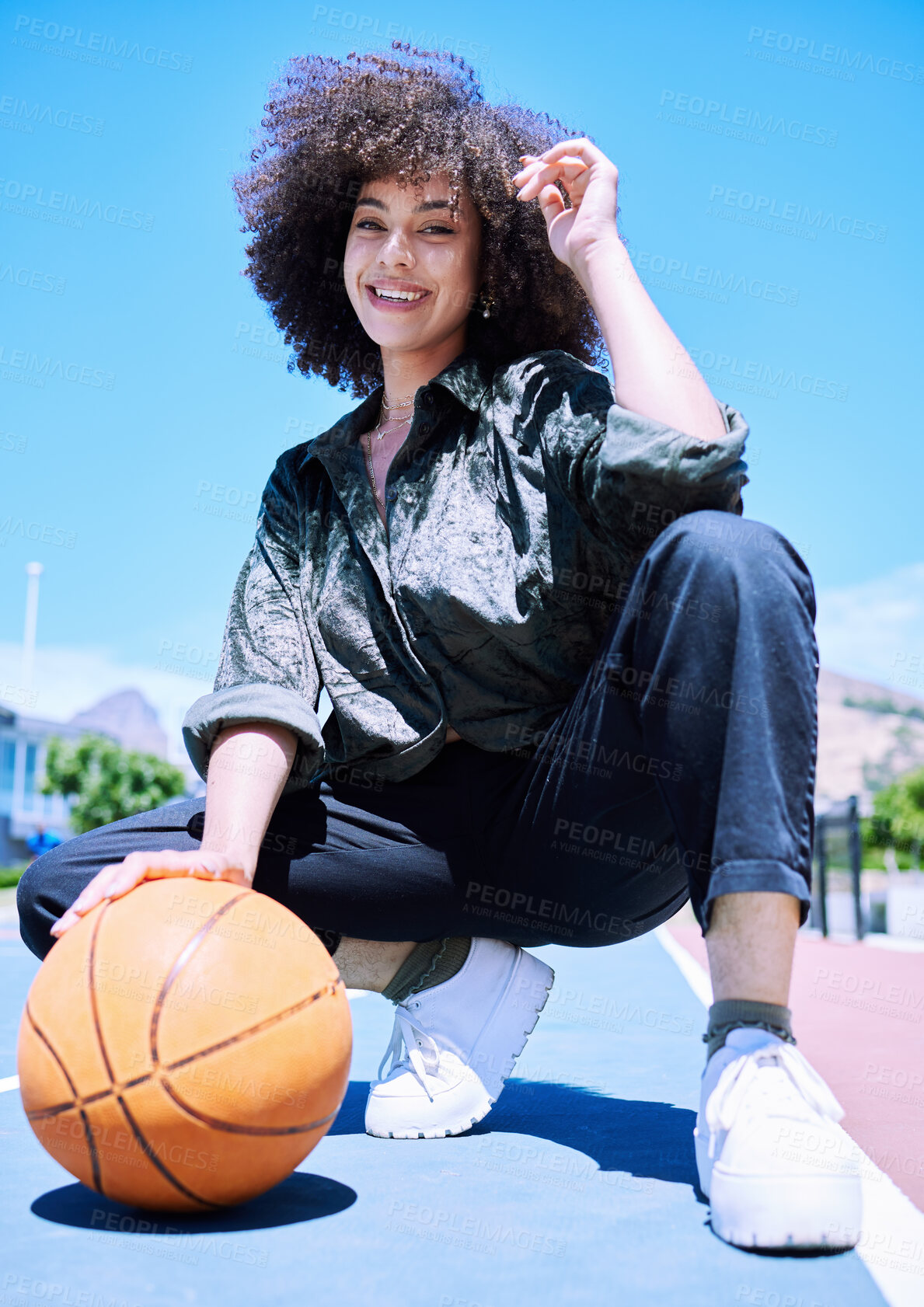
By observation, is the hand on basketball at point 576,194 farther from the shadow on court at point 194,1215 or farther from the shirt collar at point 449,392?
the shadow on court at point 194,1215

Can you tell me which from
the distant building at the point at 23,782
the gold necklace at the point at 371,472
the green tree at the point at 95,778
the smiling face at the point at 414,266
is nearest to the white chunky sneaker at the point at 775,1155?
the gold necklace at the point at 371,472

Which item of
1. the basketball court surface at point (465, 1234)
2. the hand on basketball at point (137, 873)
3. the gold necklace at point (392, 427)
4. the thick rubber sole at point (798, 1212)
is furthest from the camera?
the gold necklace at point (392, 427)

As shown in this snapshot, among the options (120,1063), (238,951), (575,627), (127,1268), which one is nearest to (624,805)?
(575,627)

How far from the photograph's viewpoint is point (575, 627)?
101 inches

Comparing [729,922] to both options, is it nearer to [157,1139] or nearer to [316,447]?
[157,1139]

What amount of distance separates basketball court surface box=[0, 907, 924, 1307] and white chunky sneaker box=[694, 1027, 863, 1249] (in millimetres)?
45

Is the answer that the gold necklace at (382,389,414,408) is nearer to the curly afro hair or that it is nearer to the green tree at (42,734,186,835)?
the curly afro hair

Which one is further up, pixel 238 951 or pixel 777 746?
pixel 777 746

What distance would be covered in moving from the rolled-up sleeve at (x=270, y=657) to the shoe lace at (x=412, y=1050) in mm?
597

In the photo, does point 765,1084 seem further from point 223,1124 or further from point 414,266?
point 414,266

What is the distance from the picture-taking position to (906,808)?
81.5 metres

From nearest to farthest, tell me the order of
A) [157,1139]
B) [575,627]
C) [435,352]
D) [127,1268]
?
[127,1268]
[157,1139]
[575,627]
[435,352]

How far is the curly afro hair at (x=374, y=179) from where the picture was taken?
10.2 ft

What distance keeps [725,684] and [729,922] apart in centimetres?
37
